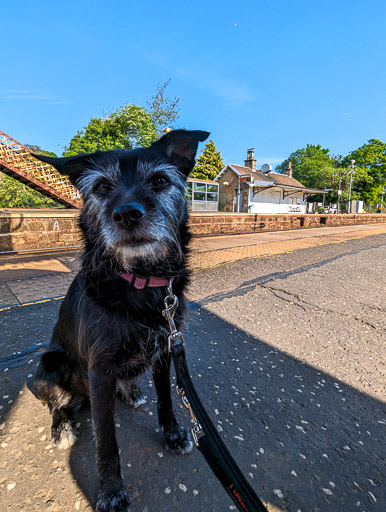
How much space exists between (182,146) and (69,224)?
677cm

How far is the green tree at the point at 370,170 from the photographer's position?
51594mm

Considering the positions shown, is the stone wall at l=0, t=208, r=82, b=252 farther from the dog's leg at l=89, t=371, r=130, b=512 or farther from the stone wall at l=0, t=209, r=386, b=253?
the dog's leg at l=89, t=371, r=130, b=512

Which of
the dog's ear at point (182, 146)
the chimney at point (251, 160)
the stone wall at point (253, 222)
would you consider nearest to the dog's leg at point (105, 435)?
the dog's ear at point (182, 146)

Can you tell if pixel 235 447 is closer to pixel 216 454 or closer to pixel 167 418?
pixel 167 418

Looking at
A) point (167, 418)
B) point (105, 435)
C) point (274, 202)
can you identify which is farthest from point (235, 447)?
point (274, 202)

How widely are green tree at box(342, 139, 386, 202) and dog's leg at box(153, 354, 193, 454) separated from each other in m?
58.5

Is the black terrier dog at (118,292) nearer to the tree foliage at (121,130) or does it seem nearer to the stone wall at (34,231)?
the stone wall at (34,231)

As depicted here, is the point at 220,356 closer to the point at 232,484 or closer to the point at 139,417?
the point at 139,417

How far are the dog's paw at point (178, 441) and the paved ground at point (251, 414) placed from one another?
0.04m

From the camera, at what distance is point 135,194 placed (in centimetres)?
151

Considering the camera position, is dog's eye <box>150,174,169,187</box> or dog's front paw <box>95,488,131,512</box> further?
dog's eye <box>150,174,169,187</box>

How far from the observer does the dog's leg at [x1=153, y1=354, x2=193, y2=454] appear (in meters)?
1.62

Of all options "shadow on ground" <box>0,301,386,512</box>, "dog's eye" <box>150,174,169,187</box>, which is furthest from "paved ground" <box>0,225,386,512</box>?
"dog's eye" <box>150,174,169,187</box>

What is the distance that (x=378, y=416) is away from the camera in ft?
6.51
